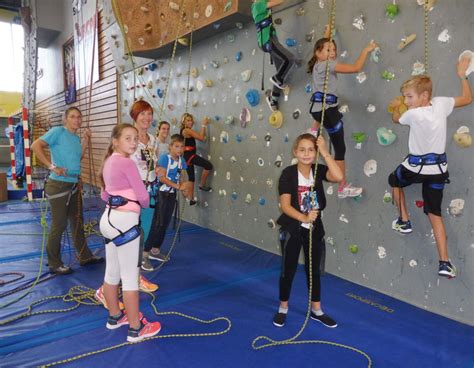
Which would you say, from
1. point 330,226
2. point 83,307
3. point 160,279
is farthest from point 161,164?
point 330,226

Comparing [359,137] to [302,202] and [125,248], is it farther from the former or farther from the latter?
[125,248]

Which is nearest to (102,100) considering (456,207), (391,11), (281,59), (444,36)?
(281,59)

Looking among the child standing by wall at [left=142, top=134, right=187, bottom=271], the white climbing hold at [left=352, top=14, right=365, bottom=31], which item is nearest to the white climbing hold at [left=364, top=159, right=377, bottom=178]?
the white climbing hold at [left=352, top=14, right=365, bottom=31]

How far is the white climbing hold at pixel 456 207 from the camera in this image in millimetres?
2324

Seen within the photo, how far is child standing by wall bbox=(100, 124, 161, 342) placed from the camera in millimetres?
1940

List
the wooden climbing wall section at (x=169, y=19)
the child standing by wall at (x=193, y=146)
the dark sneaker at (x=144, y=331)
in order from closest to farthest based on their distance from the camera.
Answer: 1. the dark sneaker at (x=144, y=331)
2. the wooden climbing wall section at (x=169, y=19)
3. the child standing by wall at (x=193, y=146)

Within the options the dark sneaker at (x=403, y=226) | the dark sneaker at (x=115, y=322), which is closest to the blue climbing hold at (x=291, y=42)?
the dark sneaker at (x=403, y=226)

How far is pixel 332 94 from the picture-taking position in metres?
2.77

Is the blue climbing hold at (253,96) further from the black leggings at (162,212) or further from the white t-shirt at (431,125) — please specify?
the white t-shirt at (431,125)

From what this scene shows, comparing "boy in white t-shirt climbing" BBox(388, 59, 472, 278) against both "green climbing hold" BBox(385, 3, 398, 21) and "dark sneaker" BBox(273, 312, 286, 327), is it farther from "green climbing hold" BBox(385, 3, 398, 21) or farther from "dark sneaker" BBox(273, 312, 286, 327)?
"dark sneaker" BBox(273, 312, 286, 327)

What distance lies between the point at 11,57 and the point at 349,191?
56.4ft

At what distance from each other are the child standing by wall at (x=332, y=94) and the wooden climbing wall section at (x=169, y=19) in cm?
125

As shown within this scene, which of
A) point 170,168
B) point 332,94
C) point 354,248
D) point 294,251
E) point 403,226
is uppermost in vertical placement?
point 332,94

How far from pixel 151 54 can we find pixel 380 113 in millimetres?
3777
